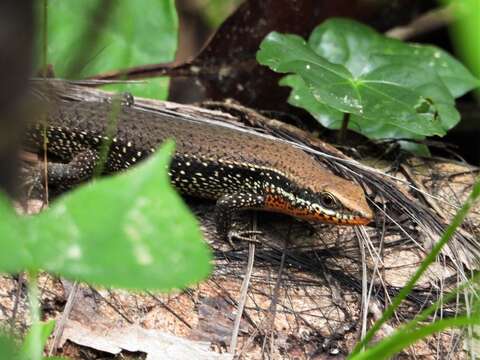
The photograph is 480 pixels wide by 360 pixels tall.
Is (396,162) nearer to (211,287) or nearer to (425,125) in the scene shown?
(425,125)

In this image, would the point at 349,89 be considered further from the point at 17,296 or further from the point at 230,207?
the point at 17,296

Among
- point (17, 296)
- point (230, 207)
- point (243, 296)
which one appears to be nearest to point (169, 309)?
point (243, 296)

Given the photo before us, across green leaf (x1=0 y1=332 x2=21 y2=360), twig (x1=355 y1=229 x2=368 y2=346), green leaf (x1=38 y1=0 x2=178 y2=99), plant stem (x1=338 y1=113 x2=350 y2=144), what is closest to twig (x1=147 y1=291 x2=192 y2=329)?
twig (x1=355 y1=229 x2=368 y2=346)

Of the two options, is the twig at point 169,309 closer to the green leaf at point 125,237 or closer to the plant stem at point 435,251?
the plant stem at point 435,251

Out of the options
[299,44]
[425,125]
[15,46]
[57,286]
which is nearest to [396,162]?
[425,125]

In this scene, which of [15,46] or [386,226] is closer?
[15,46]

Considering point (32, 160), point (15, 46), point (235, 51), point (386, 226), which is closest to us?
point (15, 46)
